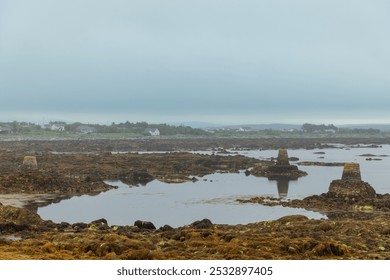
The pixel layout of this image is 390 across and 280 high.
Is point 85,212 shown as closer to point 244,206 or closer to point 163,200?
point 163,200

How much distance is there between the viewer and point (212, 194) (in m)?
40.0

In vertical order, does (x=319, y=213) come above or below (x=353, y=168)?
below

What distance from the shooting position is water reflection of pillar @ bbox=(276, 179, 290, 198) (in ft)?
132

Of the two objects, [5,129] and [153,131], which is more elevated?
[153,131]

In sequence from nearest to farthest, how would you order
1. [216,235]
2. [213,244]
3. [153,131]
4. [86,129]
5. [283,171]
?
[213,244]
[216,235]
[283,171]
[153,131]
[86,129]

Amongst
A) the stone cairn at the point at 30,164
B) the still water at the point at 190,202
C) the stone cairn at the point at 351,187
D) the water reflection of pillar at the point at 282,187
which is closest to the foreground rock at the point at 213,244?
the still water at the point at 190,202

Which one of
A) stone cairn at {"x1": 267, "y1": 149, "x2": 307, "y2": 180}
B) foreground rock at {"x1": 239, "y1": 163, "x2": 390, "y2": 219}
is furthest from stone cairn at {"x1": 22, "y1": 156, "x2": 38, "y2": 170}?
stone cairn at {"x1": 267, "y1": 149, "x2": 307, "y2": 180}

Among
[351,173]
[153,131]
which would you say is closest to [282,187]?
[351,173]

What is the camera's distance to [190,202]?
117 feet

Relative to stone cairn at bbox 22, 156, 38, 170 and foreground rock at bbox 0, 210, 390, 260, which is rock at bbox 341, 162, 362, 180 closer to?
foreground rock at bbox 0, 210, 390, 260

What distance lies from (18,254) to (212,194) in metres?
25.0

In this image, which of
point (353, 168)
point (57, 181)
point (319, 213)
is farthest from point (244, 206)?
point (57, 181)

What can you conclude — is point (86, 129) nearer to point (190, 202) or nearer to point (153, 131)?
point (153, 131)

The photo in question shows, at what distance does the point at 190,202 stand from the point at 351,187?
10815 millimetres
